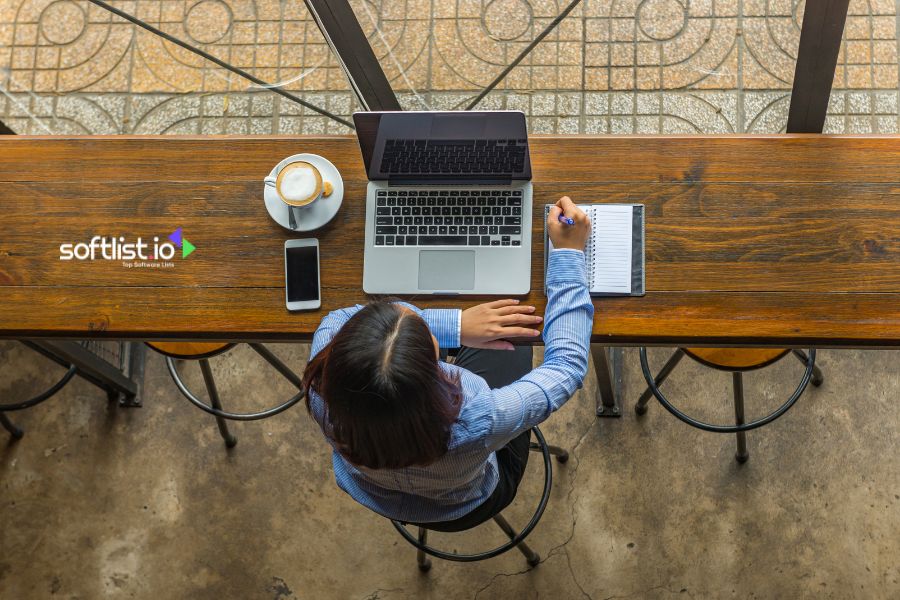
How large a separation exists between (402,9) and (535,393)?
1.15m

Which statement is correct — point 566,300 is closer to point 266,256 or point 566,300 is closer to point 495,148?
point 495,148

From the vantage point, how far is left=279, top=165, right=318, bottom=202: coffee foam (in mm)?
1978

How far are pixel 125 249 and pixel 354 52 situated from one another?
2.53 feet

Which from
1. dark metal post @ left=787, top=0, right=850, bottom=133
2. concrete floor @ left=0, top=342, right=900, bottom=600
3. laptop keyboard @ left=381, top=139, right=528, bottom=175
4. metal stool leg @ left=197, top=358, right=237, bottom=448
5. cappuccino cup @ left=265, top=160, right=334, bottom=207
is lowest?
concrete floor @ left=0, top=342, right=900, bottom=600

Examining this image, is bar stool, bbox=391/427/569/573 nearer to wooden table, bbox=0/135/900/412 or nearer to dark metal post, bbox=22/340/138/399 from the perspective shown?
wooden table, bbox=0/135/900/412

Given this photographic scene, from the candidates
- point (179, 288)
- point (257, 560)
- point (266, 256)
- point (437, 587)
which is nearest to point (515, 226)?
point (266, 256)

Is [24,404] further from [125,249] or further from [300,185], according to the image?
[300,185]

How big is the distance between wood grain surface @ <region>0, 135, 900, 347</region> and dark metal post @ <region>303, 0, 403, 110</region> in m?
0.25

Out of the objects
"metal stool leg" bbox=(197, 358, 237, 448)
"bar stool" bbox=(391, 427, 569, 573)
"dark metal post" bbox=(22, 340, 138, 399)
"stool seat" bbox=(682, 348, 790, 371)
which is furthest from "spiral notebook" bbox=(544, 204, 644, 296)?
"dark metal post" bbox=(22, 340, 138, 399)

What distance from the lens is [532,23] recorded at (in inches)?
87.9

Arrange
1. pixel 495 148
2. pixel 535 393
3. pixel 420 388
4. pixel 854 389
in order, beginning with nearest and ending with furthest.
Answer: pixel 420 388 → pixel 535 393 → pixel 495 148 → pixel 854 389

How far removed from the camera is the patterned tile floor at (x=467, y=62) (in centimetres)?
221

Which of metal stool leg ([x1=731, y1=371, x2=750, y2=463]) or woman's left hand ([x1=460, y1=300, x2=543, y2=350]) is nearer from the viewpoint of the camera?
woman's left hand ([x1=460, y1=300, x2=543, y2=350])

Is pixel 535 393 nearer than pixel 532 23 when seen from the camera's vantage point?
Yes
